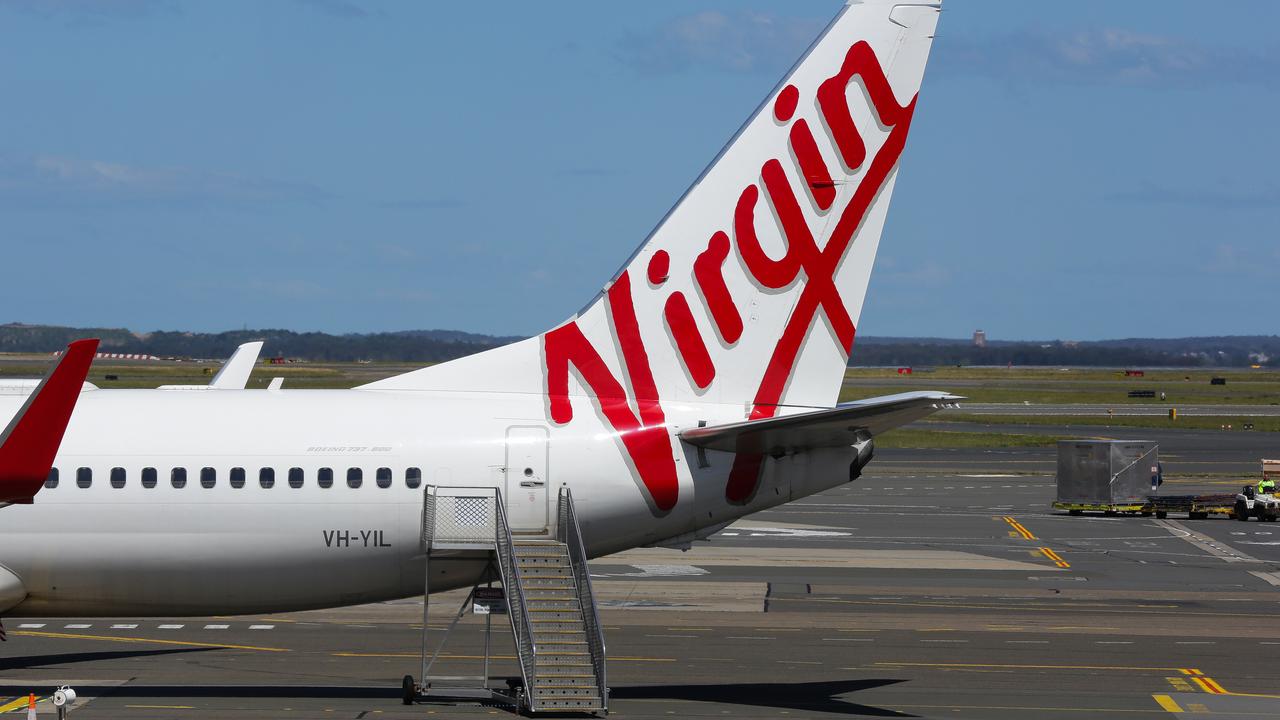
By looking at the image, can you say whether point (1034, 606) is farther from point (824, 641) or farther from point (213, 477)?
point (213, 477)

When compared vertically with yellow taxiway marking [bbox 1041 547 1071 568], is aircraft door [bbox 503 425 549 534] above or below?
above

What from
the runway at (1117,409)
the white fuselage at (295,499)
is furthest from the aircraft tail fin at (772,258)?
the runway at (1117,409)

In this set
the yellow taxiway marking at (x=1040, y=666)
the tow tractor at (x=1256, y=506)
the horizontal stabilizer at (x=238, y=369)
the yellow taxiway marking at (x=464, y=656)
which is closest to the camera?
the yellow taxiway marking at (x=1040, y=666)

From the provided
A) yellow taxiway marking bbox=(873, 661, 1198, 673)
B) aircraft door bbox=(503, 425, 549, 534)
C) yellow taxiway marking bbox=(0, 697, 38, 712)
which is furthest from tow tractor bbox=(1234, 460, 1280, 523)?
yellow taxiway marking bbox=(0, 697, 38, 712)

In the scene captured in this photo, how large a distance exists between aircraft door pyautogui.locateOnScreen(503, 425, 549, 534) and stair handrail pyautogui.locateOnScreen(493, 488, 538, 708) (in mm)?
207

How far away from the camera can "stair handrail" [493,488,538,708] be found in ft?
82.2

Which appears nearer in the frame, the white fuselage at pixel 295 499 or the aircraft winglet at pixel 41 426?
the aircraft winglet at pixel 41 426

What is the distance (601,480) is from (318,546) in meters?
5.04

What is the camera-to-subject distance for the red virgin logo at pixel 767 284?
27.3 m

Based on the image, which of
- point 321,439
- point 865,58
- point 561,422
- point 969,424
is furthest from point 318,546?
point 969,424

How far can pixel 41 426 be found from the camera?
73.4 ft

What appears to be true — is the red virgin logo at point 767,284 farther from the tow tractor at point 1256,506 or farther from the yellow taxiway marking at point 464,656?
the tow tractor at point 1256,506

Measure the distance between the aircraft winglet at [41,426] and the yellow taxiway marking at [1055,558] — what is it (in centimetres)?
3276

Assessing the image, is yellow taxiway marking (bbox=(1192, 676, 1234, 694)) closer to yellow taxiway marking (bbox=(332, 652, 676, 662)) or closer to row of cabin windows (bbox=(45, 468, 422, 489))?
yellow taxiway marking (bbox=(332, 652, 676, 662))
